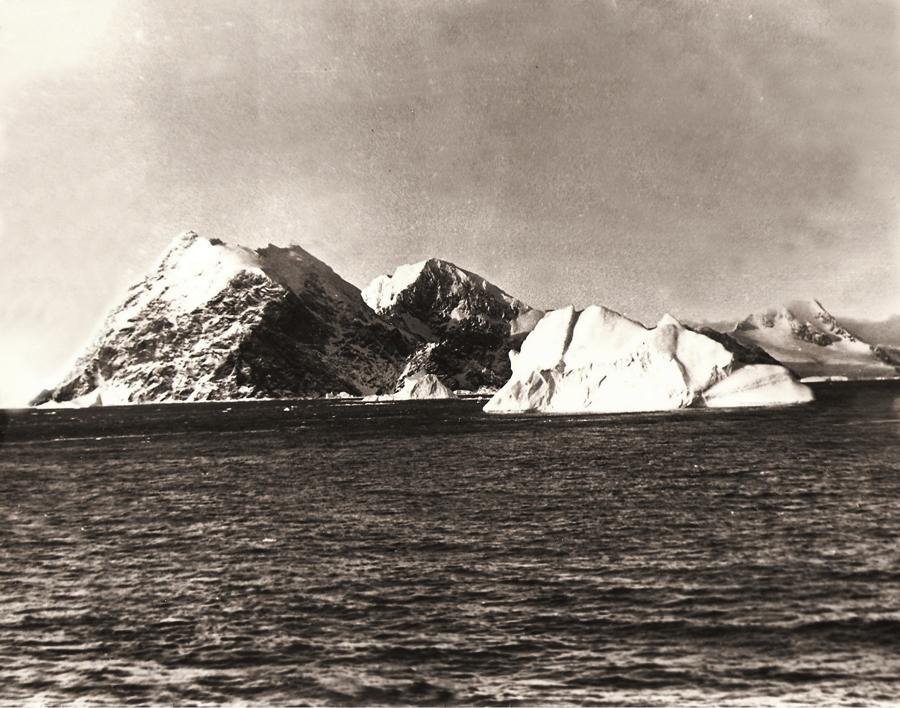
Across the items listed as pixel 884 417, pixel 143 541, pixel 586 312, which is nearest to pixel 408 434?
pixel 586 312

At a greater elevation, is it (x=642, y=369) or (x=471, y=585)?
(x=642, y=369)

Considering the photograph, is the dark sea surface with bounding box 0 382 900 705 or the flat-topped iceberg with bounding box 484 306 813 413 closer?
the dark sea surface with bounding box 0 382 900 705

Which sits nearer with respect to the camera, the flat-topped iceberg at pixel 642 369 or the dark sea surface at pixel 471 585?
the dark sea surface at pixel 471 585

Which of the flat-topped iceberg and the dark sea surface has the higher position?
the flat-topped iceberg

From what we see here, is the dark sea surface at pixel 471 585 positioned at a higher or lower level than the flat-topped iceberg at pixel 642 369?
lower

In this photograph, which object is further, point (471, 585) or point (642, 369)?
point (642, 369)
